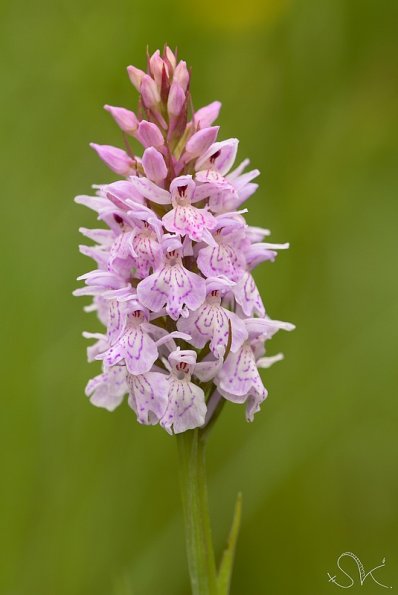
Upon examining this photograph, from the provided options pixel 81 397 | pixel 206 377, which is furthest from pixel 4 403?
pixel 206 377

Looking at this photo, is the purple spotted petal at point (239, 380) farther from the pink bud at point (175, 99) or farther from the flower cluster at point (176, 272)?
the pink bud at point (175, 99)

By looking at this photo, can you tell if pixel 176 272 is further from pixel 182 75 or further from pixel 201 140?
pixel 182 75

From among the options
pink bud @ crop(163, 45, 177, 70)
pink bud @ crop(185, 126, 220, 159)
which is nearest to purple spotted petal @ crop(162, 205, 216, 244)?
pink bud @ crop(185, 126, 220, 159)

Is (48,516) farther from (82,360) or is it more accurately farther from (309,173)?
(309,173)

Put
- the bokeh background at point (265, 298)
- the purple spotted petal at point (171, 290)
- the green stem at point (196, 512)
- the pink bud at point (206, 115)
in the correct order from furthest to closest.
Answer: the bokeh background at point (265, 298) → the pink bud at point (206, 115) → the green stem at point (196, 512) → the purple spotted petal at point (171, 290)

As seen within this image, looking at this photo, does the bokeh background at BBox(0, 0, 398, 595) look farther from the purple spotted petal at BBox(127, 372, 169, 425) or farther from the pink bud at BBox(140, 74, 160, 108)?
the pink bud at BBox(140, 74, 160, 108)


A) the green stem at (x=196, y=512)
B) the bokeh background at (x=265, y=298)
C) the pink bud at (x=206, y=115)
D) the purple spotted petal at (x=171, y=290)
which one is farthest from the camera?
the bokeh background at (x=265, y=298)

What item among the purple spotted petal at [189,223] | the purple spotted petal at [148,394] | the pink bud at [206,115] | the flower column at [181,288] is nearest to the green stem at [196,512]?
the flower column at [181,288]
